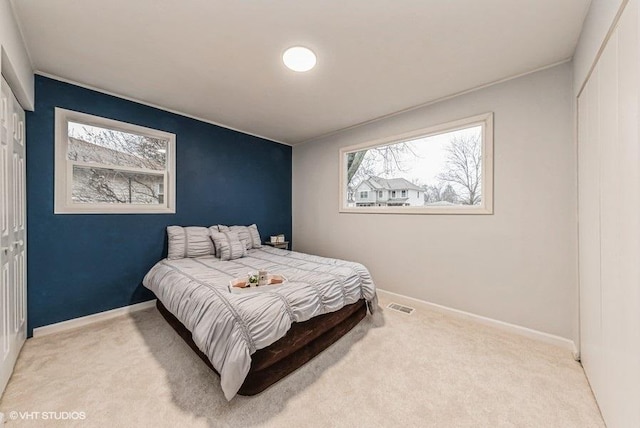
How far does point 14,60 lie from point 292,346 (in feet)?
8.89

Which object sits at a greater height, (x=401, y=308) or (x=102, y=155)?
(x=102, y=155)

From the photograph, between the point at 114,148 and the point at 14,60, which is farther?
the point at 114,148

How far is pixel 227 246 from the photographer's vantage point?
309 centimetres

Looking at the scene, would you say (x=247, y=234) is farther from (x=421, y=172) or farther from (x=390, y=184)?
(x=421, y=172)

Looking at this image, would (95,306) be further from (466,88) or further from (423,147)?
(466,88)

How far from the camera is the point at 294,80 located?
2482mm

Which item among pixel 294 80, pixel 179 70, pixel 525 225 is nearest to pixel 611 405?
pixel 525 225

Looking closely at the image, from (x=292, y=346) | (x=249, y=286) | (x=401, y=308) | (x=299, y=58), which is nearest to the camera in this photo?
(x=292, y=346)

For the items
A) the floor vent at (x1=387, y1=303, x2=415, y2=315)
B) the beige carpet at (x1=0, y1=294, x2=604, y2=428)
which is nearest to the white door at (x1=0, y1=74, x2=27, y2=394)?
the beige carpet at (x1=0, y1=294, x2=604, y2=428)

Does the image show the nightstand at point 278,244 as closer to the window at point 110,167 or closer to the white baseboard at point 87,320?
the window at point 110,167

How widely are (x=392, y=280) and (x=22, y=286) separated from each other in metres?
3.69

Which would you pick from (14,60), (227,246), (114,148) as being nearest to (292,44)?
(14,60)

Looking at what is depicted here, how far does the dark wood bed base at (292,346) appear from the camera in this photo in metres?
1.58

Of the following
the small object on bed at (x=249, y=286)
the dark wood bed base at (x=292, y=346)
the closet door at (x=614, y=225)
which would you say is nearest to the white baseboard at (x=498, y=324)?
the closet door at (x=614, y=225)
